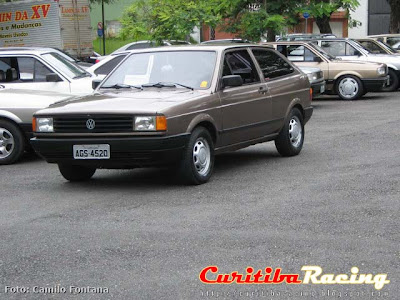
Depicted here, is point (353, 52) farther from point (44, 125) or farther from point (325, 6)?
point (44, 125)

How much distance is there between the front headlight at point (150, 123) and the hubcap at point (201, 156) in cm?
54

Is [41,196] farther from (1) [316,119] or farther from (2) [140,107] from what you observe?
(1) [316,119]

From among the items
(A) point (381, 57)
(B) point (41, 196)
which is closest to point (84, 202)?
(B) point (41, 196)

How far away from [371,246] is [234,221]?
1379mm

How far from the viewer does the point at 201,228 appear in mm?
7086

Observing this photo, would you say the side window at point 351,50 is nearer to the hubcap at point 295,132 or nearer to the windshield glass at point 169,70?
the hubcap at point 295,132

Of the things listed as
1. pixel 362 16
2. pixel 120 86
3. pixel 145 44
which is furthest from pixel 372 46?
pixel 362 16

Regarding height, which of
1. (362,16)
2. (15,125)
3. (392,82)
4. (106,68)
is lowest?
(392,82)

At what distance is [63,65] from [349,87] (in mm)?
9422

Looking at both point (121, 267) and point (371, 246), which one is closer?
point (121, 267)

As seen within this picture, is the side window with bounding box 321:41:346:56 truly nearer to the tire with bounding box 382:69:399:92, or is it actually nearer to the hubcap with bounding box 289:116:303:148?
the tire with bounding box 382:69:399:92

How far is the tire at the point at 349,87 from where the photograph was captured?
21.5m

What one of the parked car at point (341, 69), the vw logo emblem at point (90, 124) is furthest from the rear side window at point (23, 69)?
the parked car at point (341, 69)

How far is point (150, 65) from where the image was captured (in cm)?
1022
